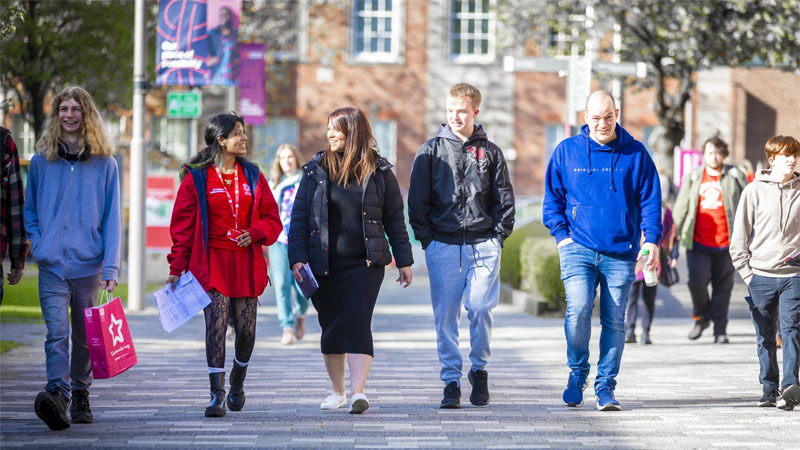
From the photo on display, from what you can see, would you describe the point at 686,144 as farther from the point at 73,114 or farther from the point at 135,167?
the point at 73,114

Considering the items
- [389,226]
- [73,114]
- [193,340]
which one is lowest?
[193,340]

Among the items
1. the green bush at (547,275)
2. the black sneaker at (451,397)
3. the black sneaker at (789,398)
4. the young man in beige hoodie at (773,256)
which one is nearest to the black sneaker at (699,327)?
the green bush at (547,275)

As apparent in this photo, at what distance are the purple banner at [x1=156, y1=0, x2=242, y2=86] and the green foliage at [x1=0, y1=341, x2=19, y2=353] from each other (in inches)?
179

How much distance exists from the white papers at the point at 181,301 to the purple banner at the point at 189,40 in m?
8.05

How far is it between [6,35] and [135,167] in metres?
3.69

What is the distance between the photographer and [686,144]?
3650 cm

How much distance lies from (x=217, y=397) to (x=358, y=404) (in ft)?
2.75

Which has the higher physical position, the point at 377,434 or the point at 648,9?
the point at 648,9

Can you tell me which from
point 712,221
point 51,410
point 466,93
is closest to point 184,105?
point 712,221

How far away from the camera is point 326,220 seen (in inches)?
291

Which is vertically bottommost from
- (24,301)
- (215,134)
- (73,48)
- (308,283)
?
(24,301)

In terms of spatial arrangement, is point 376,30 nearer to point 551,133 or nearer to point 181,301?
point 551,133

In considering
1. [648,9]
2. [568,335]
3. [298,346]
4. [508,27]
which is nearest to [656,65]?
[648,9]

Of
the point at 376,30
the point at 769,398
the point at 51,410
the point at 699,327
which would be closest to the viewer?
the point at 51,410
